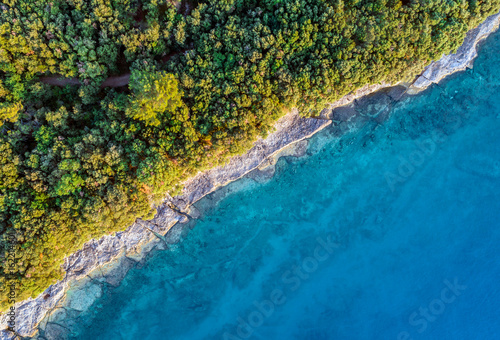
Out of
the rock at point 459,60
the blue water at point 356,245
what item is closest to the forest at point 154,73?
the rock at point 459,60

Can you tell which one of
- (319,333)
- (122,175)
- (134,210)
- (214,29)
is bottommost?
(319,333)

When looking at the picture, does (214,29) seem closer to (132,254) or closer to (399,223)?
(132,254)

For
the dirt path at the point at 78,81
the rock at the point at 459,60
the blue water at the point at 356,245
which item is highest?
the dirt path at the point at 78,81

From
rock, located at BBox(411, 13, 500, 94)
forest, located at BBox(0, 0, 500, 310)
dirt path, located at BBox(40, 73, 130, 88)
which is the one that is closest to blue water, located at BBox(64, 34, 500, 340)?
rock, located at BBox(411, 13, 500, 94)

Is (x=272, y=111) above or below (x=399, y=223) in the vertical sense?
above

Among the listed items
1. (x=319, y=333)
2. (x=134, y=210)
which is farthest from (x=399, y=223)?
(x=134, y=210)

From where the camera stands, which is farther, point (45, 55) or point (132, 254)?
point (132, 254)

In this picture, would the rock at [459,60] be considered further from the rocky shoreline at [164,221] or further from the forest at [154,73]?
the forest at [154,73]
